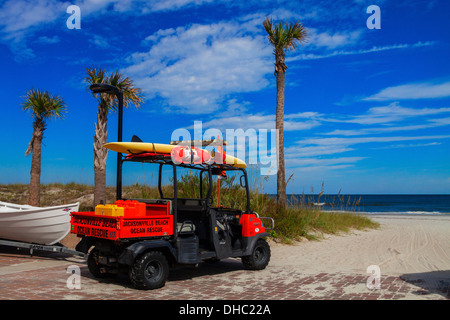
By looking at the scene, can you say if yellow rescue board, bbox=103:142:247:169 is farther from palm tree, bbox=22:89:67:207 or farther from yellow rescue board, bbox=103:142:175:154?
palm tree, bbox=22:89:67:207

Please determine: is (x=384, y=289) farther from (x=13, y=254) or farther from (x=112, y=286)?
(x=13, y=254)

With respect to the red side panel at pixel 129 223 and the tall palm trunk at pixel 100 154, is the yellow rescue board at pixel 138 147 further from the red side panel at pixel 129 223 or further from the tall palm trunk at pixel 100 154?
the tall palm trunk at pixel 100 154

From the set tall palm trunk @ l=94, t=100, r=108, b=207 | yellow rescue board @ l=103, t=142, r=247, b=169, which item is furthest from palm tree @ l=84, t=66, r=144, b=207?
yellow rescue board @ l=103, t=142, r=247, b=169

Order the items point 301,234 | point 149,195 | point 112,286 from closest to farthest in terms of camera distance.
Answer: point 112,286 → point 149,195 → point 301,234

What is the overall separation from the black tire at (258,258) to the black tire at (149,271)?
227 centimetres

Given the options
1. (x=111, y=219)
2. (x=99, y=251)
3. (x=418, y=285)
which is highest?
(x=111, y=219)

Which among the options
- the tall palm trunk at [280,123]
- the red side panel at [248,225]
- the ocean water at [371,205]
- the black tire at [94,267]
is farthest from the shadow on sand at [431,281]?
the ocean water at [371,205]

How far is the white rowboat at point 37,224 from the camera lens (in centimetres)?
975

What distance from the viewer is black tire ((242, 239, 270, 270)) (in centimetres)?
875
